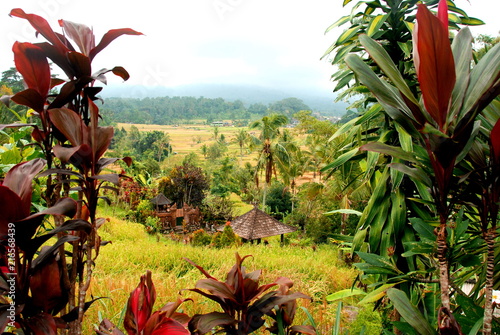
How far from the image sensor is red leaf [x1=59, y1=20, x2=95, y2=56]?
1.00 meters

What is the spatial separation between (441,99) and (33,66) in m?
1.08

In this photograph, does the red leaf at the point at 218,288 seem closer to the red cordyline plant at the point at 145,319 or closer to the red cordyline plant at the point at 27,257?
the red cordyline plant at the point at 145,319

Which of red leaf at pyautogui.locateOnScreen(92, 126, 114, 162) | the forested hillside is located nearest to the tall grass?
red leaf at pyautogui.locateOnScreen(92, 126, 114, 162)

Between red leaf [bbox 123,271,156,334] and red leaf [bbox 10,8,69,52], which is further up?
red leaf [bbox 10,8,69,52]

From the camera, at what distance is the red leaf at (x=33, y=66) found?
0.90 metres

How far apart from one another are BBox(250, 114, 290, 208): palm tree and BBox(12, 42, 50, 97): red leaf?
51.7 feet

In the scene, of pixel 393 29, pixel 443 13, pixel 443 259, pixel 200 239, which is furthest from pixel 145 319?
pixel 200 239

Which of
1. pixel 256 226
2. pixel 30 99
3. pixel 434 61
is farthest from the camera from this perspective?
pixel 256 226

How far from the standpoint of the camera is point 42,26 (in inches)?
36.5

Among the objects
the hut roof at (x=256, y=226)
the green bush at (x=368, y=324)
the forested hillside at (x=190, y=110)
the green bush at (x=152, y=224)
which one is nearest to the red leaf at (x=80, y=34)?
the green bush at (x=368, y=324)

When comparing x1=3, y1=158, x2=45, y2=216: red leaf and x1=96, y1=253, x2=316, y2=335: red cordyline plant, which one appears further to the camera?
x1=96, y1=253, x2=316, y2=335: red cordyline plant

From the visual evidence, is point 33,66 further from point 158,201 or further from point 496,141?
point 158,201

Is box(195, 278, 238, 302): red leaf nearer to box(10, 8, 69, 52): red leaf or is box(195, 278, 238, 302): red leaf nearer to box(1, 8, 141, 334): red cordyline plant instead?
box(1, 8, 141, 334): red cordyline plant

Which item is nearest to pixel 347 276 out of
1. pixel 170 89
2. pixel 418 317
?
pixel 418 317
